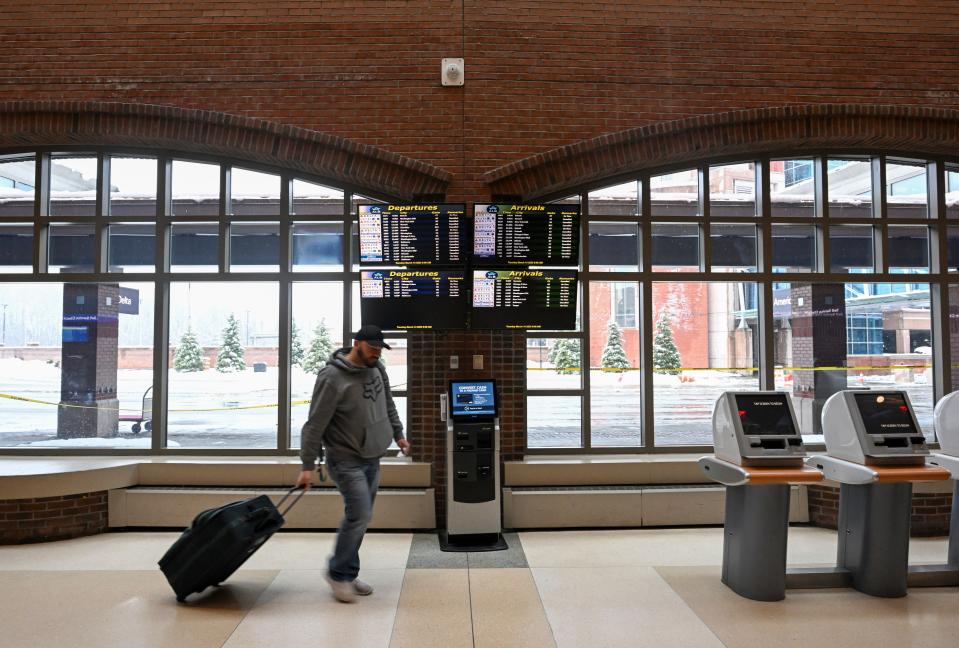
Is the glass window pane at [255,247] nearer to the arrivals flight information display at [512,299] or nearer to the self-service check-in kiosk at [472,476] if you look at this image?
the arrivals flight information display at [512,299]

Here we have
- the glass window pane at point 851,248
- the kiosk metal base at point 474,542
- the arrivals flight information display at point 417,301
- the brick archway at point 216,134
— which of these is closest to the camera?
the kiosk metal base at point 474,542

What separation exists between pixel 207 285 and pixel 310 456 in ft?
10.9

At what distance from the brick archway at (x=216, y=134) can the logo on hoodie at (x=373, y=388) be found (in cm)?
244

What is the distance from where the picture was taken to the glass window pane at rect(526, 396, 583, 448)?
6.50 m

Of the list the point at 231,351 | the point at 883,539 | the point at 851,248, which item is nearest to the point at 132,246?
the point at 231,351

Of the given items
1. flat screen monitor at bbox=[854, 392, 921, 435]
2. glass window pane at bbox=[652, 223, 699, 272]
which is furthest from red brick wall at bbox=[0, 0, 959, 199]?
flat screen monitor at bbox=[854, 392, 921, 435]

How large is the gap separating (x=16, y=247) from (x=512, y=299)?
5.09m

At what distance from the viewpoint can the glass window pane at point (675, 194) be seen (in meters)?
6.75

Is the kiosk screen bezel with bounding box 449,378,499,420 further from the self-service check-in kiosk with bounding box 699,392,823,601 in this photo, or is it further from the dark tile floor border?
the self-service check-in kiosk with bounding box 699,392,823,601

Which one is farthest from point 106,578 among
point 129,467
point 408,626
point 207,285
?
point 207,285

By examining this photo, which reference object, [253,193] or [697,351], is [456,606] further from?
[253,193]

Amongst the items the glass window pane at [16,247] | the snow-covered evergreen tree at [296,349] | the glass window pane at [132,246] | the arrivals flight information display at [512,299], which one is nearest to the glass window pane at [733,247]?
the arrivals flight information display at [512,299]

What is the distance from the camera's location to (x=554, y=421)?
655 cm

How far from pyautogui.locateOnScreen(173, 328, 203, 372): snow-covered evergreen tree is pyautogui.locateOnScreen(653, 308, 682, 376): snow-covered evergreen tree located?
4.61 metres
